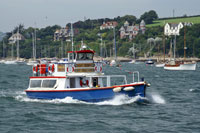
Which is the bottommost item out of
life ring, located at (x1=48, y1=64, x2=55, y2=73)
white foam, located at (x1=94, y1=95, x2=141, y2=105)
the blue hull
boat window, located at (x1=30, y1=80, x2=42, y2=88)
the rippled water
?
the rippled water

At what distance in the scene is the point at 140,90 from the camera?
32.7m

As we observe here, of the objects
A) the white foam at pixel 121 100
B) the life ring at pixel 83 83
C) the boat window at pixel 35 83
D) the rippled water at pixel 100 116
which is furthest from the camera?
the boat window at pixel 35 83

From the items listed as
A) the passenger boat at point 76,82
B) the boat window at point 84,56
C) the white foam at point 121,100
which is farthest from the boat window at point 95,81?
the white foam at point 121,100

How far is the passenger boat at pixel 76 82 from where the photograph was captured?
33.0 meters

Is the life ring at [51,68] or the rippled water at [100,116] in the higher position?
the life ring at [51,68]

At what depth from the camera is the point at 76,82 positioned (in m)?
35.1

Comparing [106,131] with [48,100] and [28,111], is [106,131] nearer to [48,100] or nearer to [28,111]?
[28,111]

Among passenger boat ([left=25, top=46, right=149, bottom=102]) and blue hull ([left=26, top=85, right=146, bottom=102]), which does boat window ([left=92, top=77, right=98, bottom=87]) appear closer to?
passenger boat ([left=25, top=46, right=149, bottom=102])

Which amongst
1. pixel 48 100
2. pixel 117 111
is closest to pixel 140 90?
pixel 117 111

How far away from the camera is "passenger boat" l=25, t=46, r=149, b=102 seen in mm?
33031

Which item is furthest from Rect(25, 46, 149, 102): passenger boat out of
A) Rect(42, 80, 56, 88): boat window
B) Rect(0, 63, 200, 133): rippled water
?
Rect(0, 63, 200, 133): rippled water

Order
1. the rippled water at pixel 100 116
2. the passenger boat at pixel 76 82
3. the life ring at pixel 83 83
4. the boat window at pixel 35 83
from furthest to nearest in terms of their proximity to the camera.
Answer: the boat window at pixel 35 83, the life ring at pixel 83 83, the passenger boat at pixel 76 82, the rippled water at pixel 100 116

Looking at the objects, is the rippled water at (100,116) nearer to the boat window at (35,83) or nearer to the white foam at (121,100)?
the white foam at (121,100)

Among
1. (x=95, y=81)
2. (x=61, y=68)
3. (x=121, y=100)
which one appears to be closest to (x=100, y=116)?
(x=121, y=100)
